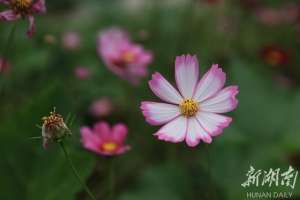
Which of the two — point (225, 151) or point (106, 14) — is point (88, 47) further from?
point (225, 151)

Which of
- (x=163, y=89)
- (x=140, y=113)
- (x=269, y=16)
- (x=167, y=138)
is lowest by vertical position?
(x=167, y=138)

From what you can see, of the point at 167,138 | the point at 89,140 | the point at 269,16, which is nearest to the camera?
the point at 167,138

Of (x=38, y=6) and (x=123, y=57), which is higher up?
(x=123, y=57)

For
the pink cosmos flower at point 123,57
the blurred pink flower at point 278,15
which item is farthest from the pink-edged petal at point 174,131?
the blurred pink flower at point 278,15

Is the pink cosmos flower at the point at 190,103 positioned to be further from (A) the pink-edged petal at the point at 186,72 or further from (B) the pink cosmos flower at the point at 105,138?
(B) the pink cosmos flower at the point at 105,138

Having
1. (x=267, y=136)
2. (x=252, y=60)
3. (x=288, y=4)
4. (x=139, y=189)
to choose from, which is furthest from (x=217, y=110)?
(x=288, y=4)

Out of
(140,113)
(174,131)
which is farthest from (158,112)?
(140,113)

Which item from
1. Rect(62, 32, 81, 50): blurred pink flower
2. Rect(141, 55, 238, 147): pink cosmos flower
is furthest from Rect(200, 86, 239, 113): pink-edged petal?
Rect(62, 32, 81, 50): blurred pink flower

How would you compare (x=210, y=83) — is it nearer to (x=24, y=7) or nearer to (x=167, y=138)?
(x=167, y=138)

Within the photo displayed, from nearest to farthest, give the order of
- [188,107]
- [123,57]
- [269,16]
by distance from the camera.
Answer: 1. [188,107]
2. [123,57]
3. [269,16]
